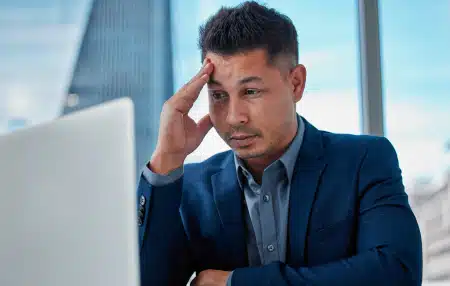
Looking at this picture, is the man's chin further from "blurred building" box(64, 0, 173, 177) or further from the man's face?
"blurred building" box(64, 0, 173, 177)

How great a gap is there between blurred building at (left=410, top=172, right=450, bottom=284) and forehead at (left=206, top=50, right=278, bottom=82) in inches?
56.6

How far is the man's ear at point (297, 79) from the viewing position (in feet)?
5.35

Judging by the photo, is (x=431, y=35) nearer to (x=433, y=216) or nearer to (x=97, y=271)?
(x=433, y=216)

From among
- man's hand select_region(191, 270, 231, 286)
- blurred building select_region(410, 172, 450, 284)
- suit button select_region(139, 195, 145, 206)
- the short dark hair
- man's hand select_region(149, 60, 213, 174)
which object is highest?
the short dark hair

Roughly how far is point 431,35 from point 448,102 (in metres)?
0.32

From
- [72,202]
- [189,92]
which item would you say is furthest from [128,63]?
[72,202]

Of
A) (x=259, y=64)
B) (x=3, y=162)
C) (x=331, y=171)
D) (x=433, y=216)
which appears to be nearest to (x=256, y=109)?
(x=259, y=64)

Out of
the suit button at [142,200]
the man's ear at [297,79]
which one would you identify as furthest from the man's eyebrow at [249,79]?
the suit button at [142,200]

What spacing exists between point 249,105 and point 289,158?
0.56 ft

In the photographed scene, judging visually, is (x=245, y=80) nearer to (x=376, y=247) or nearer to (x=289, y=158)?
(x=289, y=158)

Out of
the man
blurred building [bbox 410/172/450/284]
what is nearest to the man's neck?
the man

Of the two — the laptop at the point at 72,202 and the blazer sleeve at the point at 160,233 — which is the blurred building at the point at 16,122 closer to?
the blazer sleeve at the point at 160,233

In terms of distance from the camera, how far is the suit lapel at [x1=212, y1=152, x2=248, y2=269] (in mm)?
1519

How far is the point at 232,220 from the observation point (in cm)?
152
